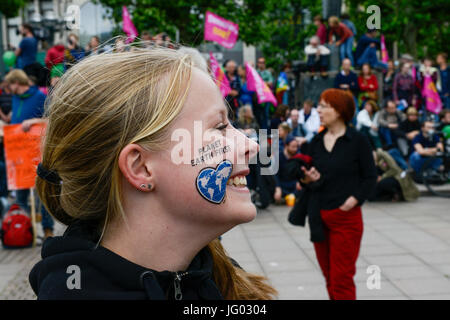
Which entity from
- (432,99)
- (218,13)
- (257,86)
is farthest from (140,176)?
(218,13)

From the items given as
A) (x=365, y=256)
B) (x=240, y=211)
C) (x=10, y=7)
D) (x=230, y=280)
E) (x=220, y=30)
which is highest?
(x=10, y=7)

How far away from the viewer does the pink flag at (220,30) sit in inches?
406

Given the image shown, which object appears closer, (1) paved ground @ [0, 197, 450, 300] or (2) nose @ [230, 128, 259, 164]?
(2) nose @ [230, 128, 259, 164]

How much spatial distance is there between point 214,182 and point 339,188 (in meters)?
2.99

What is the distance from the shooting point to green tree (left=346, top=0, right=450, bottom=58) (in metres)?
24.9

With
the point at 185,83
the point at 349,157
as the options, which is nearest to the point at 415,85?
the point at 349,157

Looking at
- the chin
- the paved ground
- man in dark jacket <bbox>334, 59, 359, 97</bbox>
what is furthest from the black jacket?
man in dark jacket <bbox>334, 59, 359, 97</bbox>

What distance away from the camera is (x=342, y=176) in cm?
410

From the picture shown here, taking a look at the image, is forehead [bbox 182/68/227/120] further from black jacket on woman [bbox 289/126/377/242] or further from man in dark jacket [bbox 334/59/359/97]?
man in dark jacket [bbox 334/59/359/97]

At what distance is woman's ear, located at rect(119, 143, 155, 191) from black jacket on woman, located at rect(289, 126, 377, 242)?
117 inches

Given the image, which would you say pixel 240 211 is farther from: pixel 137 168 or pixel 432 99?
pixel 432 99

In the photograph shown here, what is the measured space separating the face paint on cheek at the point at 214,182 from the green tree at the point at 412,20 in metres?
23.3

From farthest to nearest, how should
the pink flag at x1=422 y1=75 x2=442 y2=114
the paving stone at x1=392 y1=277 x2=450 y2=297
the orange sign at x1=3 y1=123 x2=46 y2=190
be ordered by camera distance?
1. the pink flag at x1=422 y1=75 x2=442 y2=114
2. the orange sign at x1=3 y1=123 x2=46 y2=190
3. the paving stone at x1=392 y1=277 x2=450 y2=297

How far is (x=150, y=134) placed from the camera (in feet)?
4.01
